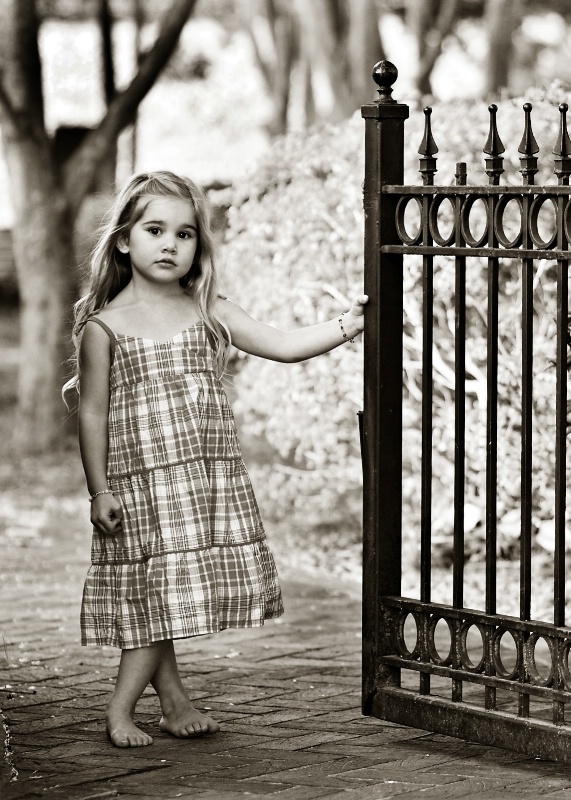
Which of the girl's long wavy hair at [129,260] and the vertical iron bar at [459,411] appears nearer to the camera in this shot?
the vertical iron bar at [459,411]

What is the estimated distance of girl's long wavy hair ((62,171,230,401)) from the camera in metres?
4.05

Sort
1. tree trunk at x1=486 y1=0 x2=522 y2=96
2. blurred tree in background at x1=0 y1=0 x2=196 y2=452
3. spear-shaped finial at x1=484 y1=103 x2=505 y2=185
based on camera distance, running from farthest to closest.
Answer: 1. tree trunk at x1=486 y1=0 x2=522 y2=96
2. blurred tree in background at x1=0 y1=0 x2=196 y2=452
3. spear-shaped finial at x1=484 y1=103 x2=505 y2=185

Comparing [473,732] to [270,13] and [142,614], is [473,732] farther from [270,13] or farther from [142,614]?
[270,13]

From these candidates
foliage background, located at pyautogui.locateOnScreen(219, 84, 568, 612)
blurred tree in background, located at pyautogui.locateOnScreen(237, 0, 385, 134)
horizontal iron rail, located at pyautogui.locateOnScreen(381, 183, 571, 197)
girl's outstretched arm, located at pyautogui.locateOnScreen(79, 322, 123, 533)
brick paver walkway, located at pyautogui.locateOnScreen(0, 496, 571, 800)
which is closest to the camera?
brick paver walkway, located at pyautogui.locateOnScreen(0, 496, 571, 800)

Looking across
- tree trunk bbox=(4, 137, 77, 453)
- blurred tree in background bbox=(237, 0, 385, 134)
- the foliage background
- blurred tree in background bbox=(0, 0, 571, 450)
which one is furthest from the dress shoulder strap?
blurred tree in background bbox=(237, 0, 385, 134)

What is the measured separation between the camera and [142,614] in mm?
3889

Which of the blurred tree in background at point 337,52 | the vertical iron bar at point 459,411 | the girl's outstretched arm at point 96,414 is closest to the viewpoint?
the vertical iron bar at point 459,411

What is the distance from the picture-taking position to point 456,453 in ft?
12.6

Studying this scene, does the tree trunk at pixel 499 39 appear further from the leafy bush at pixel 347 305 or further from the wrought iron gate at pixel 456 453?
the wrought iron gate at pixel 456 453

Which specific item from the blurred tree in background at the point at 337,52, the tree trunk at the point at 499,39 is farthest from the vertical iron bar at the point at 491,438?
the tree trunk at the point at 499,39

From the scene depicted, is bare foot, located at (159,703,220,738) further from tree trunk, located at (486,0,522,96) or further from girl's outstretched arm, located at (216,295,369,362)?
tree trunk, located at (486,0,522,96)

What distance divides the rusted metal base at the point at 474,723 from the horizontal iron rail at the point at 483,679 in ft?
0.24

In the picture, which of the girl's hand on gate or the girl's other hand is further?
the girl's hand on gate

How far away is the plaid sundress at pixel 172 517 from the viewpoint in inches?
152
